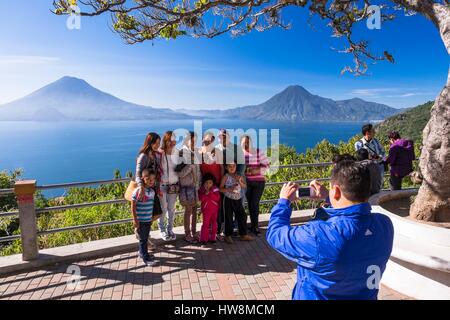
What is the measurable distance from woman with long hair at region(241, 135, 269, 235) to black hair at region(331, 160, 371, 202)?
3693 millimetres

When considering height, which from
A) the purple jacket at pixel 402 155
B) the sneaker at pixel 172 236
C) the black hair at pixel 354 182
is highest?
the black hair at pixel 354 182

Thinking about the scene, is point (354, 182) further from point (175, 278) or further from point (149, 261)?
point (149, 261)

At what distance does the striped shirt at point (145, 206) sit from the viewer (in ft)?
14.8

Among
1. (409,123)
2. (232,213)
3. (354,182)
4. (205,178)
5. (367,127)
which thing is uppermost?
(409,123)

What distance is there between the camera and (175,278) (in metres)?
4.18

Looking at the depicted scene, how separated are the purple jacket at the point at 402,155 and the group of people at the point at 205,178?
8.88 feet

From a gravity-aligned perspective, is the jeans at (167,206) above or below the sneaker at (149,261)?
above

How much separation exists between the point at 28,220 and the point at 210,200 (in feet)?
8.31

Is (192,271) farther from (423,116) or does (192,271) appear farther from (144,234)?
(423,116)

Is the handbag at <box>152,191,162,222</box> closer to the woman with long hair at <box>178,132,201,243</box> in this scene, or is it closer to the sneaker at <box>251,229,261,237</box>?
the woman with long hair at <box>178,132,201,243</box>

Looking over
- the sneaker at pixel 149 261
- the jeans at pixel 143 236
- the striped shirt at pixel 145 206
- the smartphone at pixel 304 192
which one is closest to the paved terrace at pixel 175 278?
the sneaker at pixel 149 261

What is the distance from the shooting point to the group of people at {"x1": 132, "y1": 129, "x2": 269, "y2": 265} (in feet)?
16.5

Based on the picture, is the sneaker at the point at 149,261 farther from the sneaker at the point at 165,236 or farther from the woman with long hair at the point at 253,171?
the woman with long hair at the point at 253,171

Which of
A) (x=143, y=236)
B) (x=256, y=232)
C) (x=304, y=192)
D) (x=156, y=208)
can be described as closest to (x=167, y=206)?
(x=156, y=208)
